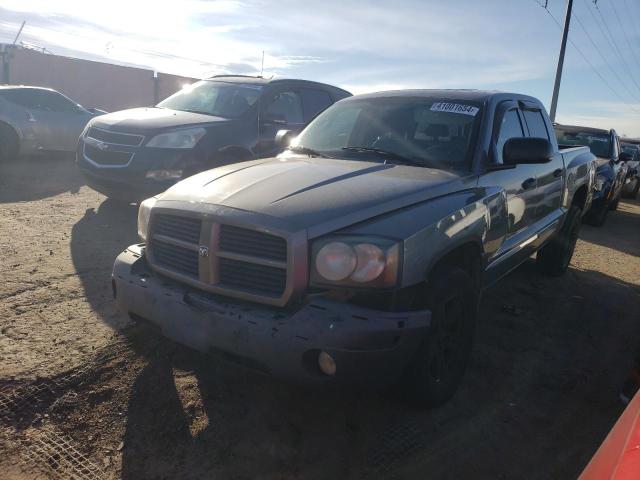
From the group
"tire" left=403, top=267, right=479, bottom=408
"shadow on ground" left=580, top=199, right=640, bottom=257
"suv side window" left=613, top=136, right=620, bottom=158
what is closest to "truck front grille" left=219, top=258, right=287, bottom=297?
"tire" left=403, top=267, right=479, bottom=408

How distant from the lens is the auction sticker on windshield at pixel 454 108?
3780 mm

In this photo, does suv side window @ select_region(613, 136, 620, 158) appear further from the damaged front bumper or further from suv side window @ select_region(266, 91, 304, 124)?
the damaged front bumper

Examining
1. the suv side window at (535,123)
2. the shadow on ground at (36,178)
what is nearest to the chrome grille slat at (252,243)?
the suv side window at (535,123)

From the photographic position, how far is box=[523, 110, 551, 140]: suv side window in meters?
4.67

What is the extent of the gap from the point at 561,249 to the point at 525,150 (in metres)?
2.83

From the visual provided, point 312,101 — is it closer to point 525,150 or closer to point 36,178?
point 525,150

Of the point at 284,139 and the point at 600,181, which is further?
the point at 600,181

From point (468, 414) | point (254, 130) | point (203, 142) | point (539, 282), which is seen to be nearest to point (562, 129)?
point (539, 282)

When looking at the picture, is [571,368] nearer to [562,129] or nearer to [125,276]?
[125,276]

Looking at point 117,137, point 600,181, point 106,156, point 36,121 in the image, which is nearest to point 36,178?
point 36,121

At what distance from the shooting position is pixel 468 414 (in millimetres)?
3020

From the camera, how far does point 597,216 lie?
10.1m

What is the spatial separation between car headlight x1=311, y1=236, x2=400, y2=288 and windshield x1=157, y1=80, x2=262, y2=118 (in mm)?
4790

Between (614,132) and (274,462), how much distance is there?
11.4 metres
